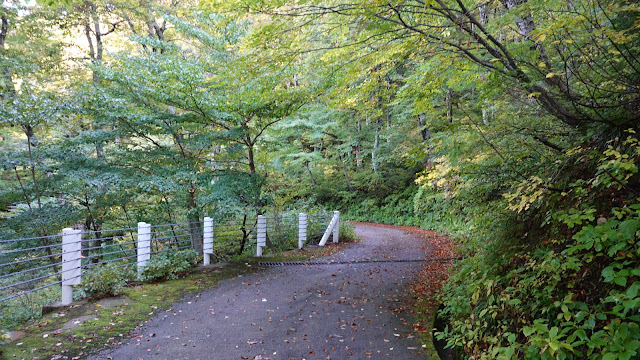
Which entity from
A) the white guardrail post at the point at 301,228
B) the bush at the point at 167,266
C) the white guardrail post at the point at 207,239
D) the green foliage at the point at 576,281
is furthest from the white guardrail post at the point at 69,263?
the white guardrail post at the point at 301,228

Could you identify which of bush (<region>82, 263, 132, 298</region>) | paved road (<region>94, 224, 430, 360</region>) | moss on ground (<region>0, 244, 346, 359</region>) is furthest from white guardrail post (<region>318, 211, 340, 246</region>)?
bush (<region>82, 263, 132, 298</region>)

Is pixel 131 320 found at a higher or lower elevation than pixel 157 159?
lower

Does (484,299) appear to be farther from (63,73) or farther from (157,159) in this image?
(63,73)

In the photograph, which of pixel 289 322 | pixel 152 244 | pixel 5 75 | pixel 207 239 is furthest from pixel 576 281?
pixel 5 75

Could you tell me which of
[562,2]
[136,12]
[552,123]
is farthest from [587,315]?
[136,12]

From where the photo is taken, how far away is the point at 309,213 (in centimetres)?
1233

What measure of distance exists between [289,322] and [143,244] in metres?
3.70

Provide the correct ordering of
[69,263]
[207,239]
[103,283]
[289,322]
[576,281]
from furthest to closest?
[207,239] → [103,283] → [69,263] → [289,322] → [576,281]

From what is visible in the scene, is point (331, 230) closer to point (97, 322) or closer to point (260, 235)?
point (260, 235)

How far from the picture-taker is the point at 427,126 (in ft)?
28.8

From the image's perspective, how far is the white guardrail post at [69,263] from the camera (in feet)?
15.9

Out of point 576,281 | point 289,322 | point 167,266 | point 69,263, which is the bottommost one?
point 289,322

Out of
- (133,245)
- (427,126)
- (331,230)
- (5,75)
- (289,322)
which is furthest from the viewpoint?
(331,230)

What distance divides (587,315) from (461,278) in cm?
269
